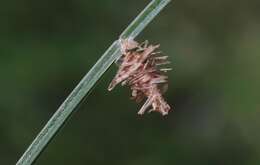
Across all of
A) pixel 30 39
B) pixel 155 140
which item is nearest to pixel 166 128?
pixel 155 140

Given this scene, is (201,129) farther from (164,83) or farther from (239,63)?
(164,83)

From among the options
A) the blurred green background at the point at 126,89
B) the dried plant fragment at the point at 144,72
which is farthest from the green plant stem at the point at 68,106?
the blurred green background at the point at 126,89

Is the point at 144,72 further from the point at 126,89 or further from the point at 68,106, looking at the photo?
the point at 126,89

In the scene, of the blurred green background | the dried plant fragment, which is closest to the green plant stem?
the dried plant fragment

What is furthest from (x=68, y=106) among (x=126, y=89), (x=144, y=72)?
(x=126, y=89)

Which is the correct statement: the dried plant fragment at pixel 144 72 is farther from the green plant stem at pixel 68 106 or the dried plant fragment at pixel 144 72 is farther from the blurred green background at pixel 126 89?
the blurred green background at pixel 126 89
